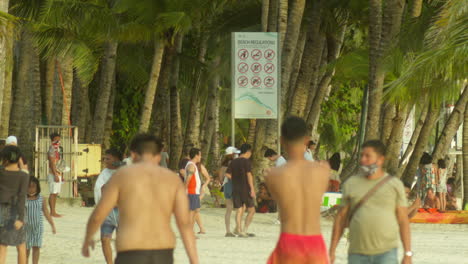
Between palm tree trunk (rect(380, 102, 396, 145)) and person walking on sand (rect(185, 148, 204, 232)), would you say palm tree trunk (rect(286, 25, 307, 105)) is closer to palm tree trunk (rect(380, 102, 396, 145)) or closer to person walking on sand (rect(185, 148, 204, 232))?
palm tree trunk (rect(380, 102, 396, 145))

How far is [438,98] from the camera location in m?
20.5

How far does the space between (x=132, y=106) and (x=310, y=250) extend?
33.2 metres

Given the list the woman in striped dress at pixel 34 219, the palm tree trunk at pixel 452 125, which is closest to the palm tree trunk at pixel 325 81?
the palm tree trunk at pixel 452 125

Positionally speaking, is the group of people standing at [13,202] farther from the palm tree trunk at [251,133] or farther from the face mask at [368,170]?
the palm tree trunk at [251,133]

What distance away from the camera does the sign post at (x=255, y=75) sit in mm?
20781

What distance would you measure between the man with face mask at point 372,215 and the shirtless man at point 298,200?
960 mm

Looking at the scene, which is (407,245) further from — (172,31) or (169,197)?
(172,31)

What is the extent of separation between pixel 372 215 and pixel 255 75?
13.5m

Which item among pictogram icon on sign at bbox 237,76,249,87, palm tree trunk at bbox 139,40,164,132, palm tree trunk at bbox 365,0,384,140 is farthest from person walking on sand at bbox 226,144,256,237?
palm tree trunk at bbox 139,40,164,132

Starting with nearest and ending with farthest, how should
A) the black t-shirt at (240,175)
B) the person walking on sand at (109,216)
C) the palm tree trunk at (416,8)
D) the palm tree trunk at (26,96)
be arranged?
the person walking on sand at (109,216) → the black t-shirt at (240,175) → the palm tree trunk at (416,8) → the palm tree trunk at (26,96)

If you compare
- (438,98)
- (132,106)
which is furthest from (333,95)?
(438,98)

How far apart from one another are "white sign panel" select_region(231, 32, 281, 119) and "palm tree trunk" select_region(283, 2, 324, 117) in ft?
19.1

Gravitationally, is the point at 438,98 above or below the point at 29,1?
below

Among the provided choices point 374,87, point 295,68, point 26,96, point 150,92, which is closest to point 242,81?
point 374,87
